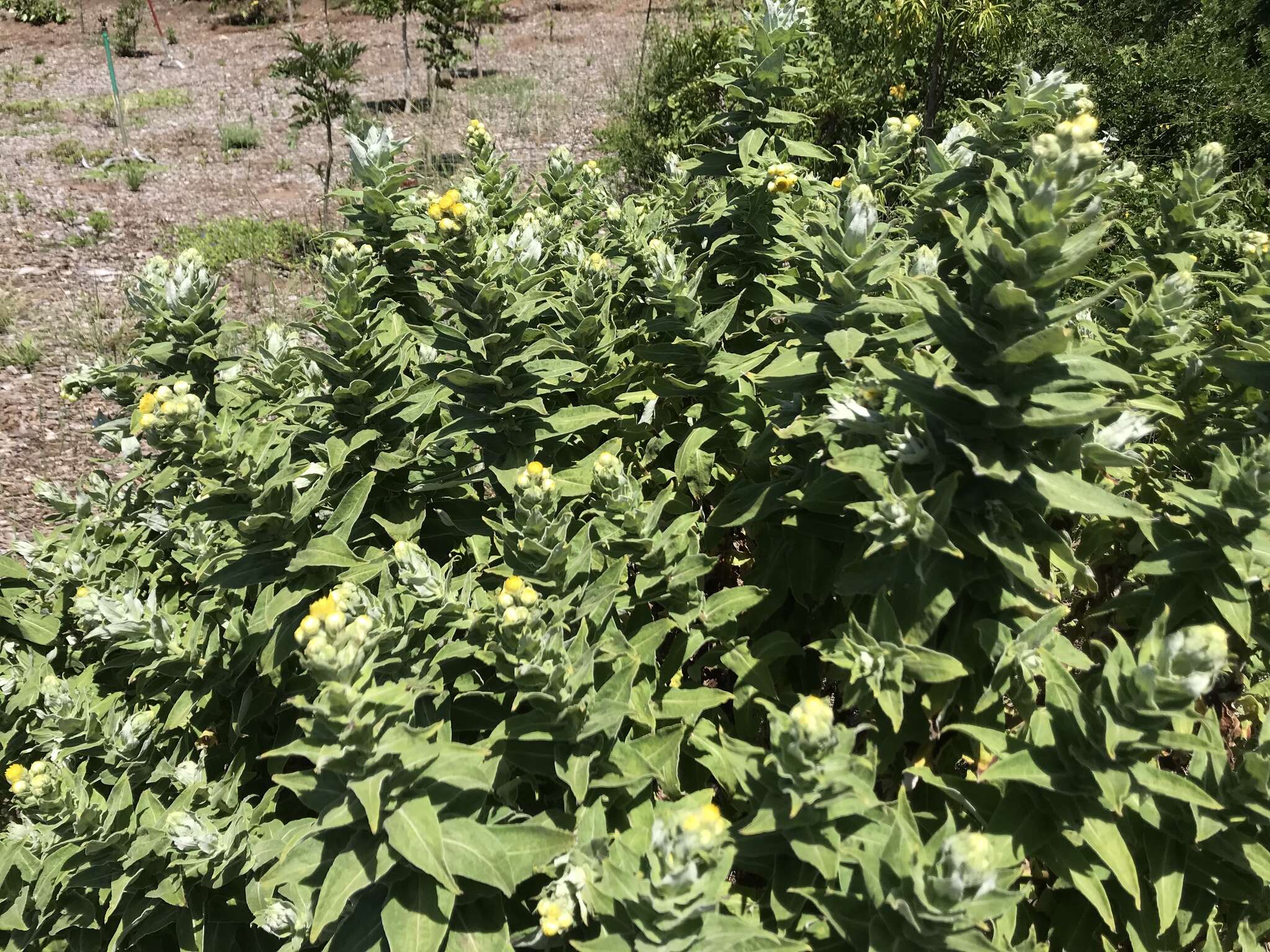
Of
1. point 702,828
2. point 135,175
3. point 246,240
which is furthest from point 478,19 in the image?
point 702,828

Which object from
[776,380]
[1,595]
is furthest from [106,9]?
[776,380]

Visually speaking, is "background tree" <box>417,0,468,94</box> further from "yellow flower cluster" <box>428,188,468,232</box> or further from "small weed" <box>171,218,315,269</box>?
"yellow flower cluster" <box>428,188,468,232</box>

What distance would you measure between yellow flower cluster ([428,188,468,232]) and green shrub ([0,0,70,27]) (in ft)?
113

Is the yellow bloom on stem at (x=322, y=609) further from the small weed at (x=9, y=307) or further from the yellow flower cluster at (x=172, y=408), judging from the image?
the small weed at (x=9, y=307)

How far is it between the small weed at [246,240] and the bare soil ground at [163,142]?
304mm

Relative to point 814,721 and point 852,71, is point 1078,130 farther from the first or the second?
point 852,71

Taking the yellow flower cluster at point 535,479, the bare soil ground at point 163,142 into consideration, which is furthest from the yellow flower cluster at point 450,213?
the bare soil ground at point 163,142

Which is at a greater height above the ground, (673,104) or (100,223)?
(673,104)

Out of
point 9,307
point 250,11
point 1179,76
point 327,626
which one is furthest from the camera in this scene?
point 250,11

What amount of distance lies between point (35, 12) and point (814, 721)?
37155 millimetres

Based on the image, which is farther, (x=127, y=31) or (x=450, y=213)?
(x=127, y=31)

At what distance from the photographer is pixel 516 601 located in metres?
2.39

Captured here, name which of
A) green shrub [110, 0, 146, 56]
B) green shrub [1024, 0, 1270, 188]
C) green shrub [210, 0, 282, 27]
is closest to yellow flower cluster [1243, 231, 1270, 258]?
green shrub [1024, 0, 1270, 188]

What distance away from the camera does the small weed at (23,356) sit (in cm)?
848
